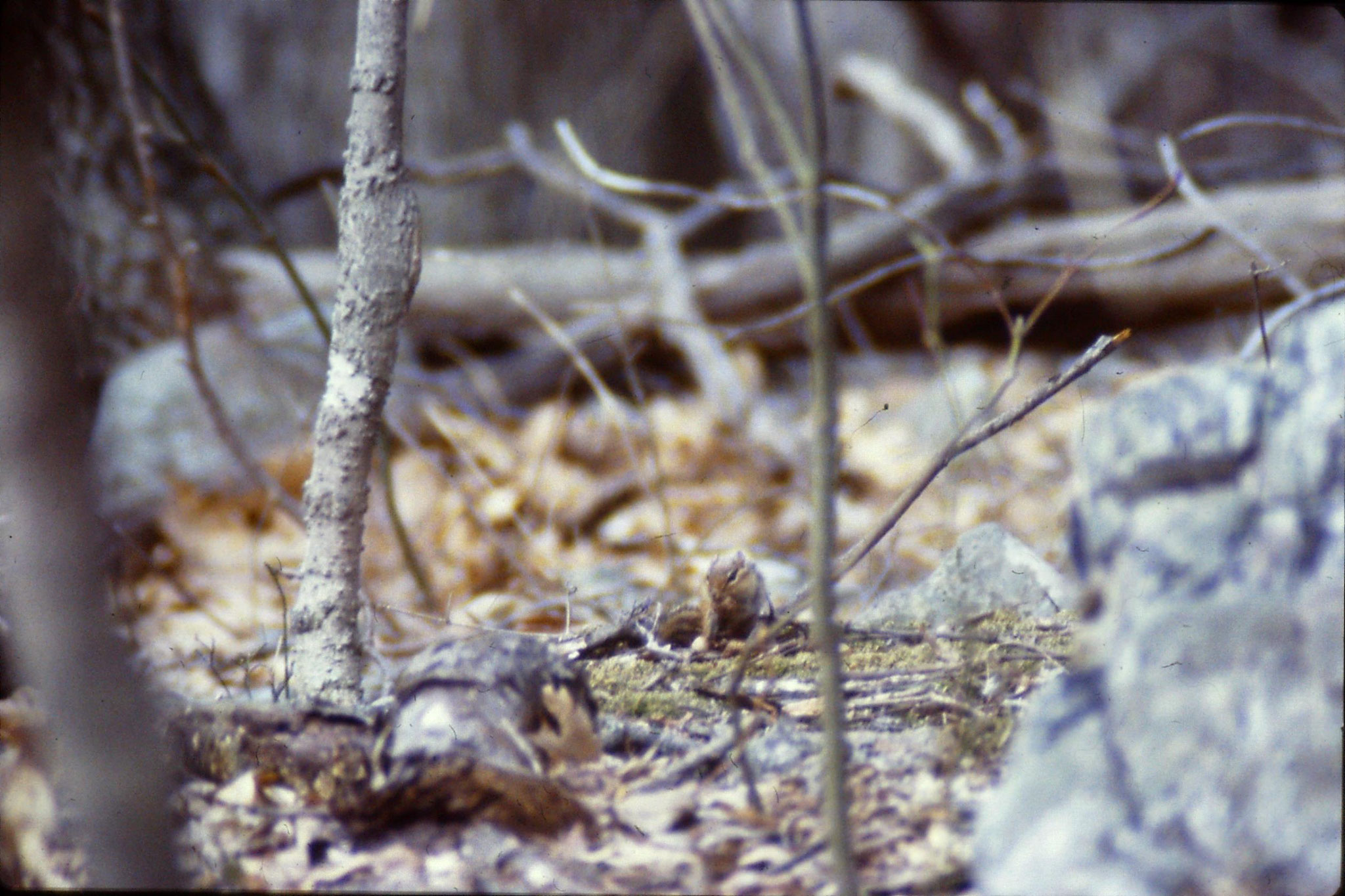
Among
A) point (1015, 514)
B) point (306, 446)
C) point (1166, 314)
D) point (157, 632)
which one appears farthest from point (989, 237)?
point (157, 632)

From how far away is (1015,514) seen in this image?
3168mm

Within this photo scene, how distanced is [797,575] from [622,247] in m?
3.14

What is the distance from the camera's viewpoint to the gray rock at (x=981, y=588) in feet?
5.70

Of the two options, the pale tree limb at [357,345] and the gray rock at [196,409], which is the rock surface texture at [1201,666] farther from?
the gray rock at [196,409]

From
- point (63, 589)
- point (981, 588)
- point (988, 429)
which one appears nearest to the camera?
point (63, 589)

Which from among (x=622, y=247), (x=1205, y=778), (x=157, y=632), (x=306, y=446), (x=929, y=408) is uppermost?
(x=622, y=247)

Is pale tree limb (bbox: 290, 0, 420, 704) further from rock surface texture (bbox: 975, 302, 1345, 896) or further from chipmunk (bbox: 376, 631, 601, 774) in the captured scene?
rock surface texture (bbox: 975, 302, 1345, 896)

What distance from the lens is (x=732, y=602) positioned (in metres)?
1.61

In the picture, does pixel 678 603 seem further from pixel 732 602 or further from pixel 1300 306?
pixel 1300 306

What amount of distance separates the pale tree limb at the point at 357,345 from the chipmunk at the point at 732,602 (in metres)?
0.56

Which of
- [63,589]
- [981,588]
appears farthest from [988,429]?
[63,589]

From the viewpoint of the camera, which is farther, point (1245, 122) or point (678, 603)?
point (678, 603)

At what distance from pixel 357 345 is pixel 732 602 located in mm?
723

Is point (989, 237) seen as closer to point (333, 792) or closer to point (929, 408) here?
point (929, 408)
